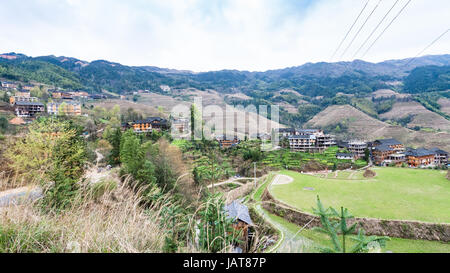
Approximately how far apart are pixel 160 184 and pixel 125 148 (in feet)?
20.6

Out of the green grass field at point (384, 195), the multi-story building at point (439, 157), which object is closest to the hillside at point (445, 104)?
the multi-story building at point (439, 157)

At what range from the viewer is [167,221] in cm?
248

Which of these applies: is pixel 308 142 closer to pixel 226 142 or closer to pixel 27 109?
pixel 226 142

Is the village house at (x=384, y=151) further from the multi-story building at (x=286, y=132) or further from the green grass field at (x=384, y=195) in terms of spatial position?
the multi-story building at (x=286, y=132)

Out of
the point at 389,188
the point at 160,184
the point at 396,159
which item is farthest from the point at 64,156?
the point at 396,159

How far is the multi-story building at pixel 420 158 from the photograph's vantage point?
3291 cm

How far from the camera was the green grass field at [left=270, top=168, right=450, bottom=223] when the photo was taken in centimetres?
1260

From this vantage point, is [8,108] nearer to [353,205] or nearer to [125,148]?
[125,148]

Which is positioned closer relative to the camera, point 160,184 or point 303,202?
point 160,184

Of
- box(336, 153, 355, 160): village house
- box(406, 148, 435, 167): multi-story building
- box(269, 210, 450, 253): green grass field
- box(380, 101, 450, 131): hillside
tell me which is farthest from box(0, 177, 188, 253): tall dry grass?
box(380, 101, 450, 131): hillside

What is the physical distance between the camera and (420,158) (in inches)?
1298

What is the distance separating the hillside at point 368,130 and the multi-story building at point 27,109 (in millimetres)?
67250

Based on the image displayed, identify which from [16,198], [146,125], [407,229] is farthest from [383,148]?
[16,198]

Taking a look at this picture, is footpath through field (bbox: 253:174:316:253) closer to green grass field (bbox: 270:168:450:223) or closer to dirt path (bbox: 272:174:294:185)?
dirt path (bbox: 272:174:294:185)
